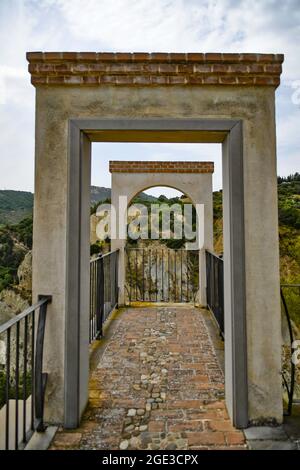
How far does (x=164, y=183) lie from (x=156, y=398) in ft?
14.5

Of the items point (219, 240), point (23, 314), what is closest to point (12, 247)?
point (219, 240)

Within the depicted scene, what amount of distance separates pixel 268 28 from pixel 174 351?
13.9ft

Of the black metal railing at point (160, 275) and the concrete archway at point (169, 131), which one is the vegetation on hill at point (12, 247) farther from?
the concrete archway at point (169, 131)

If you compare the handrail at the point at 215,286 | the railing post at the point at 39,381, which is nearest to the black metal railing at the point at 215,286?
the handrail at the point at 215,286

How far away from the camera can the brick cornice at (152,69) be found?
7.09ft

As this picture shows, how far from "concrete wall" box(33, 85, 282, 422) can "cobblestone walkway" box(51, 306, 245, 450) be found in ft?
1.00

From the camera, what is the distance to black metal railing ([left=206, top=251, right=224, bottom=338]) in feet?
13.5

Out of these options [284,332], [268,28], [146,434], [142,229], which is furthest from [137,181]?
[142,229]

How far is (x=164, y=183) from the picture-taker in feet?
20.1

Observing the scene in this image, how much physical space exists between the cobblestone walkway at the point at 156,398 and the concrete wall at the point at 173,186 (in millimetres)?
1837

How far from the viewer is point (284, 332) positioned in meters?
8.27

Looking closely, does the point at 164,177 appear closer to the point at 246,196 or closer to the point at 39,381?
the point at 246,196

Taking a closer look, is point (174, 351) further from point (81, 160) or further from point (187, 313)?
point (81, 160)

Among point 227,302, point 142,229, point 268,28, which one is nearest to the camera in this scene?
point 227,302
